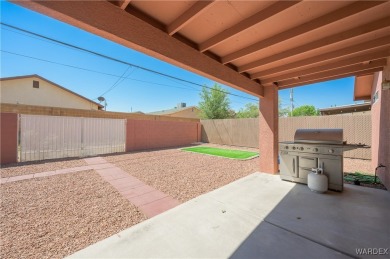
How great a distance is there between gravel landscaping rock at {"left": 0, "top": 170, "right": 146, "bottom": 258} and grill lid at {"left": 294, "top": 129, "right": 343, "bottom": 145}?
402cm

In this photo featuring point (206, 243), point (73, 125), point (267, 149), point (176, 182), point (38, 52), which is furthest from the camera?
point (73, 125)

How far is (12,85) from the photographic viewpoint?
39.2 feet

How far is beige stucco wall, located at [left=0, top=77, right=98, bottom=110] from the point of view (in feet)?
38.7

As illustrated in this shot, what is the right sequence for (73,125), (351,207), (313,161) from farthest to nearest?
(73,125), (313,161), (351,207)

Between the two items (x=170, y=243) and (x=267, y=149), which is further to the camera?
(x=267, y=149)

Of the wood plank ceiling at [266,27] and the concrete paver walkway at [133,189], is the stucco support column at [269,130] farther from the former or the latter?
the concrete paver walkway at [133,189]

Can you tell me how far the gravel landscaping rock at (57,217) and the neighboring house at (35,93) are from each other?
454 inches

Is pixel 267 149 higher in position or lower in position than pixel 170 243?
higher

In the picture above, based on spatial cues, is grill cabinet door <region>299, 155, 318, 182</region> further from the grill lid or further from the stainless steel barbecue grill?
the grill lid

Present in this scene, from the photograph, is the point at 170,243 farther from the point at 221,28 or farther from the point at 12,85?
the point at 12,85

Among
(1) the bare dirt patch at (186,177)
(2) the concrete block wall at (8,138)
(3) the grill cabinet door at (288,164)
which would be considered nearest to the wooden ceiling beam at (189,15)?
(1) the bare dirt patch at (186,177)

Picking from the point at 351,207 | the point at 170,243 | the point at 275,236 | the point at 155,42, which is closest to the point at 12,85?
the point at 155,42

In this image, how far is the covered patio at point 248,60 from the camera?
1.90 m

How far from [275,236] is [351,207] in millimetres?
1852
